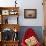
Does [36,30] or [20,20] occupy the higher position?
[20,20]

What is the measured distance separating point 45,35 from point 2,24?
62.9 inches

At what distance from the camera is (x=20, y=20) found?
18.7 feet

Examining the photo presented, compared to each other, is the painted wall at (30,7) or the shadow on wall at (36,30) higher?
the painted wall at (30,7)

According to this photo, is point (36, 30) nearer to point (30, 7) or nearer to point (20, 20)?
point (20, 20)

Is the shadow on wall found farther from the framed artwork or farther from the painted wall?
the framed artwork

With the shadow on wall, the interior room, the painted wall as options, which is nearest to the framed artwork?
the interior room

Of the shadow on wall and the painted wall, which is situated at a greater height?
the painted wall

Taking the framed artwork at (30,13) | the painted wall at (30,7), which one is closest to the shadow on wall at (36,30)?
the painted wall at (30,7)

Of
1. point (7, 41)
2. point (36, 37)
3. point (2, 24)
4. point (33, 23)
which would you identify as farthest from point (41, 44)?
point (2, 24)

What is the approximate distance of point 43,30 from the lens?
5.61 meters

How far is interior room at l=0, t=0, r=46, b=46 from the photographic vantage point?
18.3 ft

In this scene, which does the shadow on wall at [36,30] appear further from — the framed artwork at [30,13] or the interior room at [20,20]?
the framed artwork at [30,13]

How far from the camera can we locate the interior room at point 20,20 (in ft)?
18.3

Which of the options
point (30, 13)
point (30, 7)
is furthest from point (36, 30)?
point (30, 7)
